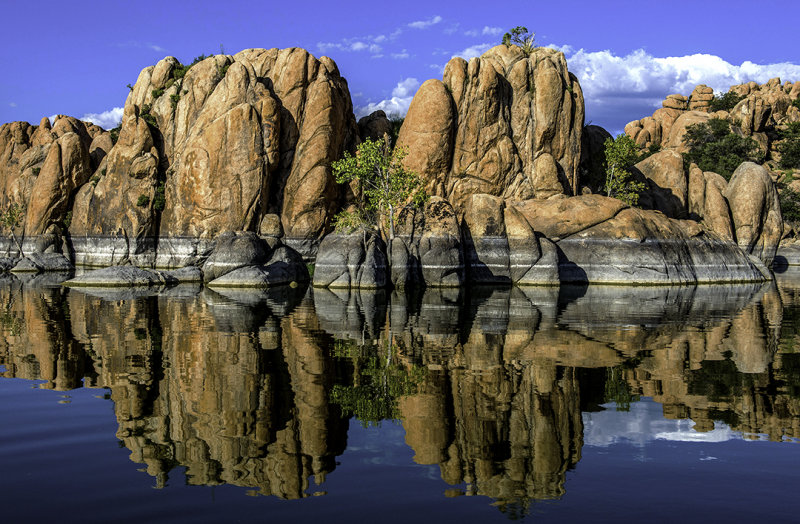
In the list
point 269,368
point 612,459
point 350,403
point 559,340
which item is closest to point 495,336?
point 559,340

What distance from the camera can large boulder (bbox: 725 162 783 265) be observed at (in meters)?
65.1

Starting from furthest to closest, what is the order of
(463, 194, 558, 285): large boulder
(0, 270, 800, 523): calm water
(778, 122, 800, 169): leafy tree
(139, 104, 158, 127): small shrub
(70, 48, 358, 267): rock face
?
(778, 122, 800, 169): leafy tree, (139, 104, 158, 127): small shrub, (70, 48, 358, 267): rock face, (463, 194, 558, 285): large boulder, (0, 270, 800, 523): calm water

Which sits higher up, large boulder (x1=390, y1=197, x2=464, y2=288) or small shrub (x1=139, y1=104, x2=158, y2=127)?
small shrub (x1=139, y1=104, x2=158, y2=127)

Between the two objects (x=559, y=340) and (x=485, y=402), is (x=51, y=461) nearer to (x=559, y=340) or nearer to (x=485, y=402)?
(x=485, y=402)

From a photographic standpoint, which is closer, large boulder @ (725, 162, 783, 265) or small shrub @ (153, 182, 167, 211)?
small shrub @ (153, 182, 167, 211)

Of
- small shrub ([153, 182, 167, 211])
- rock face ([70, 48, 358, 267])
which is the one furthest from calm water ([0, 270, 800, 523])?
small shrub ([153, 182, 167, 211])

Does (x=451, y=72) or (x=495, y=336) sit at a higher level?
(x=451, y=72)

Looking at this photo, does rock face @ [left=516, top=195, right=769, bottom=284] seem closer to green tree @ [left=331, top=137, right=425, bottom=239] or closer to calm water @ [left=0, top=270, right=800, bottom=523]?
green tree @ [left=331, top=137, right=425, bottom=239]

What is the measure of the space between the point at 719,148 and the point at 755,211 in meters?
24.5

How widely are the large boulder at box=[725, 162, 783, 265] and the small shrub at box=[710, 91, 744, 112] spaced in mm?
44178

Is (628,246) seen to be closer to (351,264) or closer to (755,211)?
(351,264)

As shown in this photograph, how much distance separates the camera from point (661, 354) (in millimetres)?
17297

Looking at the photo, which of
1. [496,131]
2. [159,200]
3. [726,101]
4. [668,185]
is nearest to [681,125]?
[726,101]

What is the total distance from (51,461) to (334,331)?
1278 cm
